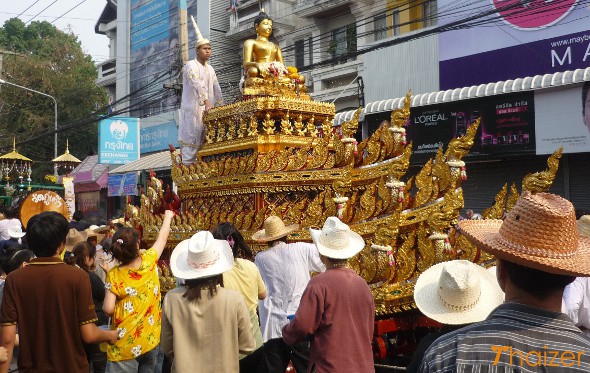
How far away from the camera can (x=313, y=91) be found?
20.6 metres

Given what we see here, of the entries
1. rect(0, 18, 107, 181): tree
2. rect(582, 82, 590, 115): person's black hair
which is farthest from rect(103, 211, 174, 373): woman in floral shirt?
rect(0, 18, 107, 181): tree

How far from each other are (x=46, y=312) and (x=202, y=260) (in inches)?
34.9

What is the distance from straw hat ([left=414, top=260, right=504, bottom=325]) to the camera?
2756mm

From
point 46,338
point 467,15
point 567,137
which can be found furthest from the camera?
point 467,15

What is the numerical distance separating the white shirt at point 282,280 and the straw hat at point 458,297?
1911 millimetres

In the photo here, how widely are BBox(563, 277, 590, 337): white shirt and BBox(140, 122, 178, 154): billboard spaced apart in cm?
2372

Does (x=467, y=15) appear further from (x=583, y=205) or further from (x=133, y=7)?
(x=133, y=7)

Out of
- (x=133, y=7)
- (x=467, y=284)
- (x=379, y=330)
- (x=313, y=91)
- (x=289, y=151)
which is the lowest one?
(x=379, y=330)

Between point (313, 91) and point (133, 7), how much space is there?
15927 millimetres

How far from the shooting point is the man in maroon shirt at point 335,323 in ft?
11.7

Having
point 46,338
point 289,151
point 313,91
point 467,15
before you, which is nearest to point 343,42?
point 313,91

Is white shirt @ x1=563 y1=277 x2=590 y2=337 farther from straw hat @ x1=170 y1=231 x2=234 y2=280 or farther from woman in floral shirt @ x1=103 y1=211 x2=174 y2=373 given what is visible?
woman in floral shirt @ x1=103 y1=211 x2=174 y2=373

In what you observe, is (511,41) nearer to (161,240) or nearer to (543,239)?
(161,240)

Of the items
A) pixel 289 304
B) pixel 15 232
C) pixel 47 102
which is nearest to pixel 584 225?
pixel 289 304
